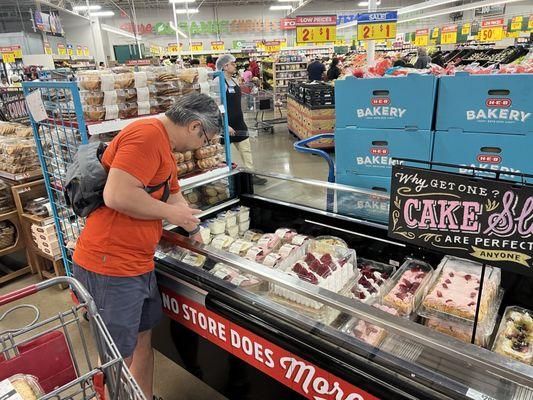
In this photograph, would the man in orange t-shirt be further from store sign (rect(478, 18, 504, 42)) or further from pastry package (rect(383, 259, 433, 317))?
store sign (rect(478, 18, 504, 42))

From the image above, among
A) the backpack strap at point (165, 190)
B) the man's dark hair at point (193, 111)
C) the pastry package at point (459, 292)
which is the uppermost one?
the man's dark hair at point (193, 111)

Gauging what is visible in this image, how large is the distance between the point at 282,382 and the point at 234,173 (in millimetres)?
1781

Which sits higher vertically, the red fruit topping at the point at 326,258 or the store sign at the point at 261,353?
the red fruit topping at the point at 326,258

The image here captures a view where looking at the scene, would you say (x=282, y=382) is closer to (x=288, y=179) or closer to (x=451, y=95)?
(x=288, y=179)

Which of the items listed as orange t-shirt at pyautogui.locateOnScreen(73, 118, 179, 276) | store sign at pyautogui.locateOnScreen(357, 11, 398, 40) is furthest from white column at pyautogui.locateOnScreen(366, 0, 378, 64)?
orange t-shirt at pyautogui.locateOnScreen(73, 118, 179, 276)

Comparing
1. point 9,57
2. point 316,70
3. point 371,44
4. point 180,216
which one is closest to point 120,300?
point 180,216

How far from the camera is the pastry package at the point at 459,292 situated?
188 centimetres

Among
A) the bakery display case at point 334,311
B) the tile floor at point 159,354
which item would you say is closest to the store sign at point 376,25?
the tile floor at point 159,354

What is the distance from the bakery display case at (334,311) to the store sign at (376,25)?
14.9 ft

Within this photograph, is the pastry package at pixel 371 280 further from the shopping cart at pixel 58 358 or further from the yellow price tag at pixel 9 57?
the yellow price tag at pixel 9 57

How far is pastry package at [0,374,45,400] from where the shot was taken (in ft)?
3.26

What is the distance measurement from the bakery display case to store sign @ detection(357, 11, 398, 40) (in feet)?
14.9

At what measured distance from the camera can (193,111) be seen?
1729mm

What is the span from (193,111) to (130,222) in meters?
0.57
